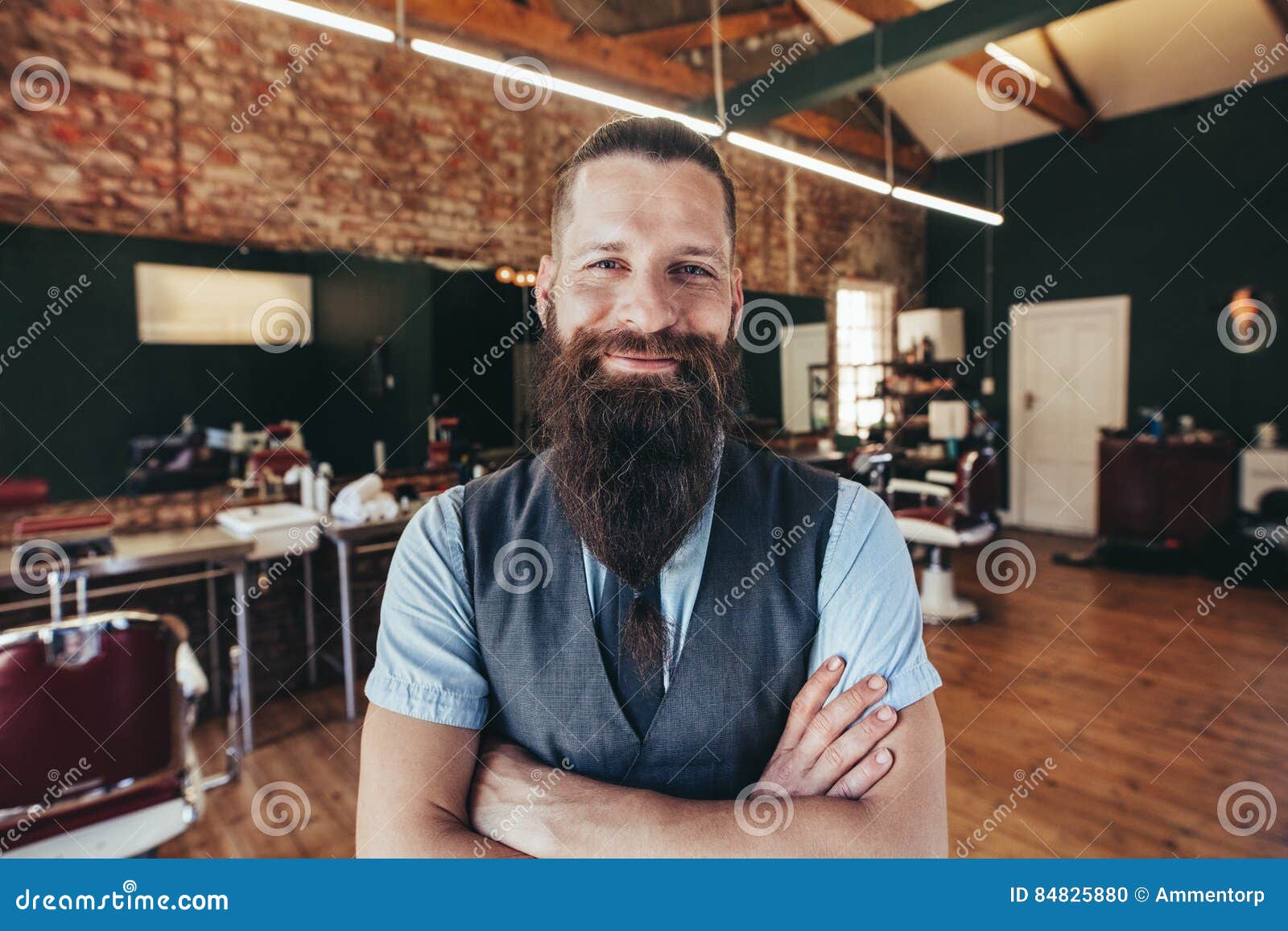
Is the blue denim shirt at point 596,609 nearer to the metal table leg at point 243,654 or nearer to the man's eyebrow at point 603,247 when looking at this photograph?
the man's eyebrow at point 603,247

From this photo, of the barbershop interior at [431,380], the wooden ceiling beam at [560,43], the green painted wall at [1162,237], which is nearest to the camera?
the barbershop interior at [431,380]

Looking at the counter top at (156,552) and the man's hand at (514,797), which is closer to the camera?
the man's hand at (514,797)

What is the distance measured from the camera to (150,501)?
3.55 m

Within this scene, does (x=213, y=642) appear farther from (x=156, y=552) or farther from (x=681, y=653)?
(x=681, y=653)

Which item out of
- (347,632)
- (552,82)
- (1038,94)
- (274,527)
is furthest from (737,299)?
(1038,94)

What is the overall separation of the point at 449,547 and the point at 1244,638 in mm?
5413

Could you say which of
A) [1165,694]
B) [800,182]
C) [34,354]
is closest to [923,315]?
[800,182]

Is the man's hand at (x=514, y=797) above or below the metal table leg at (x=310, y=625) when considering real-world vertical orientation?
above

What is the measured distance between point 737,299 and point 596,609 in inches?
23.6

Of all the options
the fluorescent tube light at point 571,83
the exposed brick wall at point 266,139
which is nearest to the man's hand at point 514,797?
the fluorescent tube light at point 571,83

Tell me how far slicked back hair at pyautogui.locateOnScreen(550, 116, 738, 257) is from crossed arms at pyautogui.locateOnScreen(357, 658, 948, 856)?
2.64 feet

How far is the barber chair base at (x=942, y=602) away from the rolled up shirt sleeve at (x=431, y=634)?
4370 mm

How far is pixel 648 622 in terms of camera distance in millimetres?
1137

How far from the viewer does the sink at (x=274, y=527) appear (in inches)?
133
